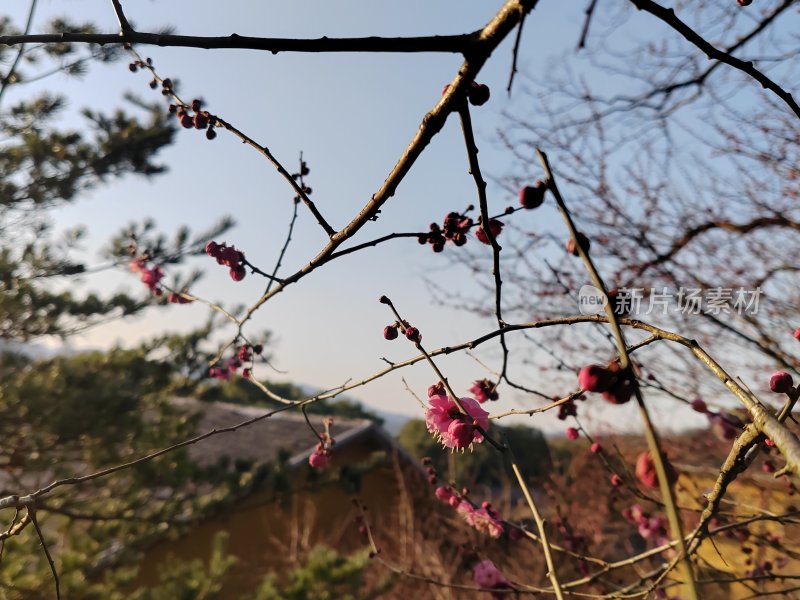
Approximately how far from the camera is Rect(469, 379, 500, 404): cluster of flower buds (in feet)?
5.16

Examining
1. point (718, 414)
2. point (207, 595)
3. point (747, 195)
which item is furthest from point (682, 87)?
point (207, 595)

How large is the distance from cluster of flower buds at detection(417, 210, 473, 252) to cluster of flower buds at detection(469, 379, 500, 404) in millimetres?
542

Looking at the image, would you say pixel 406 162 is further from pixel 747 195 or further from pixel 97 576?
pixel 97 576

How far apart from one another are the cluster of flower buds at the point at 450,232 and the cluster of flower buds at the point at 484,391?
0.54 metres

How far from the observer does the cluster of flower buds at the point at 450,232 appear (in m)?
1.25

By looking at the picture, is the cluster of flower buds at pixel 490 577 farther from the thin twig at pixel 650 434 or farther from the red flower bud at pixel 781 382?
the thin twig at pixel 650 434

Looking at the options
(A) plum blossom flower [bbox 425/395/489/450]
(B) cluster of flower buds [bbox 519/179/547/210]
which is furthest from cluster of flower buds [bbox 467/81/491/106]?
(A) plum blossom flower [bbox 425/395/489/450]

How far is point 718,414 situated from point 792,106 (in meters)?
1.32

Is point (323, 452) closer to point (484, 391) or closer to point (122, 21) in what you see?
point (484, 391)

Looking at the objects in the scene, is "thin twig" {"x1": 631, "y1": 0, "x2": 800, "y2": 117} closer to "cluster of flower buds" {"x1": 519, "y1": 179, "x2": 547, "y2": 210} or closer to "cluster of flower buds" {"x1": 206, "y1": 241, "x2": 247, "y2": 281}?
"cluster of flower buds" {"x1": 519, "y1": 179, "x2": 547, "y2": 210}

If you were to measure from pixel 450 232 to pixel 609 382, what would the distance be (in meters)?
0.73

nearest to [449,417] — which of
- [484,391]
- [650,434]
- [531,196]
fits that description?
[484,391]

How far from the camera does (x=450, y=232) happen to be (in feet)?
4.15

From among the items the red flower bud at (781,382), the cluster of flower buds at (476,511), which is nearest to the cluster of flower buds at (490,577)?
the cluster of flower buds at (476,511)
